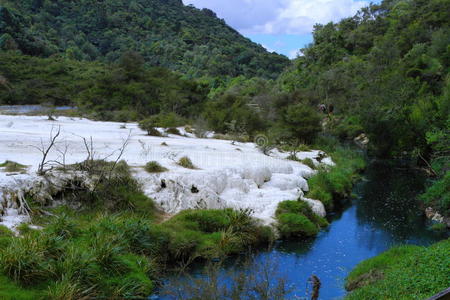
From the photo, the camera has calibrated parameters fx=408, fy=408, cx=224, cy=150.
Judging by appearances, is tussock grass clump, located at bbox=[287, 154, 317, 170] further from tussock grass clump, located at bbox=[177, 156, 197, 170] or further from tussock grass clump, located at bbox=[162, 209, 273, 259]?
tussock grass clump, located at bbox=[162, 209, 273, 259]

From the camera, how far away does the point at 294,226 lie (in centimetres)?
1714

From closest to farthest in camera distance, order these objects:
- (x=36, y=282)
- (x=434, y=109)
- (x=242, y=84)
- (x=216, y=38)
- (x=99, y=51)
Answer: (x=36, y=282)
(x=434, y=109)
(x=242, y=84)
(x=99, y=51)
(x=216, y=38)

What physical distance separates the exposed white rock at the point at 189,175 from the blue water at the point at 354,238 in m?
1.91

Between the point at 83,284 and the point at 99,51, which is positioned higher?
the point at 99,51

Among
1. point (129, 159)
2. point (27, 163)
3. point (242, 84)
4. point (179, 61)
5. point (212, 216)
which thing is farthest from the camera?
point (179, 61)

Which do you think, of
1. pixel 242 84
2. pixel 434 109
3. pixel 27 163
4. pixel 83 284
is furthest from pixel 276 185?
pixel 242 84

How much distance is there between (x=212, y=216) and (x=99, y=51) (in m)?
99.2

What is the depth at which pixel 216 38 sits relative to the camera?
454 ft

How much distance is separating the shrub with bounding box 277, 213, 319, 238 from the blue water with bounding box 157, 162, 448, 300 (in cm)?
Answer: 41

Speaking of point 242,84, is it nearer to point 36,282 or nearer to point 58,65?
point 58,65

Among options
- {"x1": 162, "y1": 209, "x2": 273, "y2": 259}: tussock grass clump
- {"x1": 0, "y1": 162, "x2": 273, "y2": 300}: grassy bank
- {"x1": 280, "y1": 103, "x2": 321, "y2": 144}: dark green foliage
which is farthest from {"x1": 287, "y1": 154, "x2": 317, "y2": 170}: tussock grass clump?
{"x1": 0, "y1": 162, "x2": 273, "y2": 300}: grassy bank

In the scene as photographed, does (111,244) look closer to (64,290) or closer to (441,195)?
(64,290)

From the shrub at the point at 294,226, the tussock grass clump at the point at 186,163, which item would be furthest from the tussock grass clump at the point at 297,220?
the tussock grass clump at the point at 186,163

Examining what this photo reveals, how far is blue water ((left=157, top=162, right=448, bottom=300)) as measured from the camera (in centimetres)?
1374
